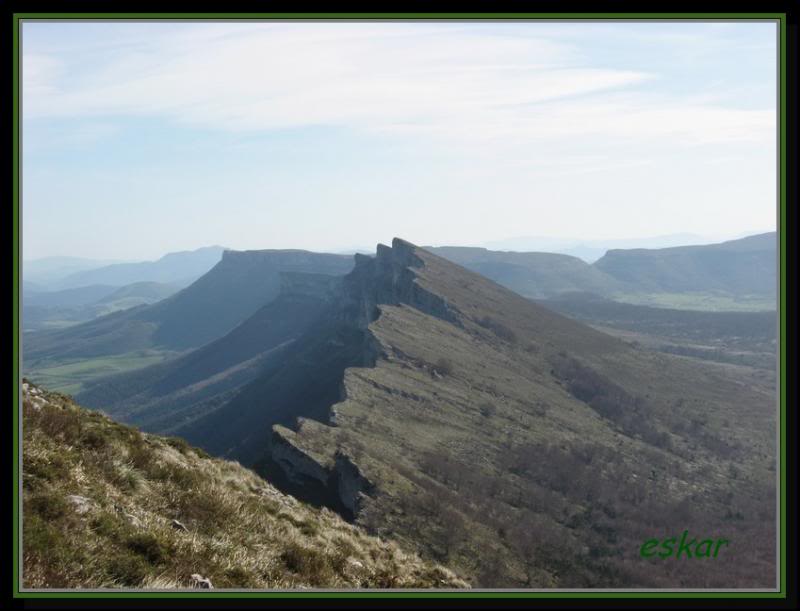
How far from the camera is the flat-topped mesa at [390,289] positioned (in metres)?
141

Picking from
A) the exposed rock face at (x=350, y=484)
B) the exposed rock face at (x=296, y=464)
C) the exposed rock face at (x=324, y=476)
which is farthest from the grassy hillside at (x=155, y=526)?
the exposed rock face at (x=296, y=464)

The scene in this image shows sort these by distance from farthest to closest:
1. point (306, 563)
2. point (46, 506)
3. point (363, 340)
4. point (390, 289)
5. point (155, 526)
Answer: point (390, 289)
point (363, 340)
point (306, 563)
point (155, 526)
point (46, 506)

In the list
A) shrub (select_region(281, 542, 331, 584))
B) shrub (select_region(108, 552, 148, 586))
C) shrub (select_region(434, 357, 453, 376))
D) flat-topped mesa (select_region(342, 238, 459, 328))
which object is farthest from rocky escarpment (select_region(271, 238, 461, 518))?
shrub (select_region(108, 552, 148, 586))

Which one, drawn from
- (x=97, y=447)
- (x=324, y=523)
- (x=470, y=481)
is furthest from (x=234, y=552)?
(x=470, y=481)

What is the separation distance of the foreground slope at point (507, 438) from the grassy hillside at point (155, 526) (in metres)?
10.0

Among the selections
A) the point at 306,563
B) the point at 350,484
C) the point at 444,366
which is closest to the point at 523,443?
the point at 444,366

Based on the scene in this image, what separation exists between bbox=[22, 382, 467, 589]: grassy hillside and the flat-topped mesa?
102659 millimetres

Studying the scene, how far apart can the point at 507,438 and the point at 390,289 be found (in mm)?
77543

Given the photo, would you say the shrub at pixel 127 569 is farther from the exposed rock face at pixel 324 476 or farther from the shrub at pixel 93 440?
the exposed rock face at pixel 324 476

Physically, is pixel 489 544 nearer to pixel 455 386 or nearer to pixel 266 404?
pixel 455 386

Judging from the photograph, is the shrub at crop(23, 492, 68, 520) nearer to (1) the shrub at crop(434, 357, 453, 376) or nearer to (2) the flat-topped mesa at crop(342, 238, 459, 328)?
(1) the shrub at crop(434, 357, 453, 376)

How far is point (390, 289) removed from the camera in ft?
522

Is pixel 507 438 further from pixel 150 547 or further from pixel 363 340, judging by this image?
pixel 150 547

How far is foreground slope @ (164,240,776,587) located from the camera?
5003 centimetres
